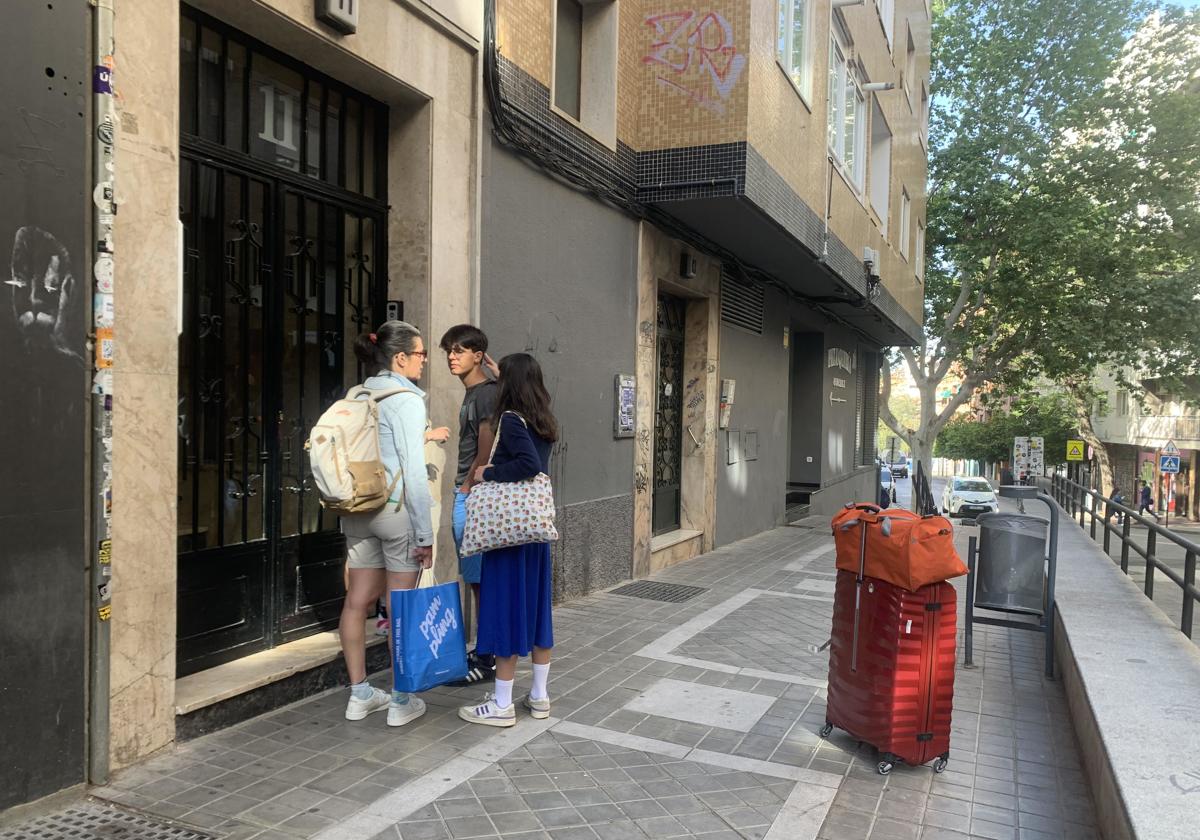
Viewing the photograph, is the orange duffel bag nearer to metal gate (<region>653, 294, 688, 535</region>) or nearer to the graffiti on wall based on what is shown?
the graffiti on wall

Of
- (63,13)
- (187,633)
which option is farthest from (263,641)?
(63,13)

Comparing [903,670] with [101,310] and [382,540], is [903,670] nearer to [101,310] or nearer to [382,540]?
[382,540]

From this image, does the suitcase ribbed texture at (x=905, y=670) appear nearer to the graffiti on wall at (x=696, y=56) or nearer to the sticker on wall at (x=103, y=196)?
the sticker on wall at (x=103, y=196)

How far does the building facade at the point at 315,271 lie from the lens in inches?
130

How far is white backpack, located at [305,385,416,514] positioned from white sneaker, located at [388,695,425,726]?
1017mm

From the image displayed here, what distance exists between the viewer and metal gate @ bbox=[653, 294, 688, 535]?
389 inches

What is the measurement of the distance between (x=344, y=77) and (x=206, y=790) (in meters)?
3.87

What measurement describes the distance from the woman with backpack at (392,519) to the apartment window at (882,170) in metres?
12.7

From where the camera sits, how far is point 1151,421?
4269 cm

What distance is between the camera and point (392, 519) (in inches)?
164

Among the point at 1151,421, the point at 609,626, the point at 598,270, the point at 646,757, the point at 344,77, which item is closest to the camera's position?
the point at 646,757

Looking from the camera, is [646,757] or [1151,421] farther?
[1151,421]

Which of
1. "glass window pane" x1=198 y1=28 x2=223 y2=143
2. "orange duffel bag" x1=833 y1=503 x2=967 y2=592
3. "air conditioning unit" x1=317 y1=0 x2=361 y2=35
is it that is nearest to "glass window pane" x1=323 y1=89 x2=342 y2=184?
"air conditioning unit" x1=317 y1=0 x2=361 y2=35

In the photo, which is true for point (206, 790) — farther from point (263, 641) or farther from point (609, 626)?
point (609, 626)
